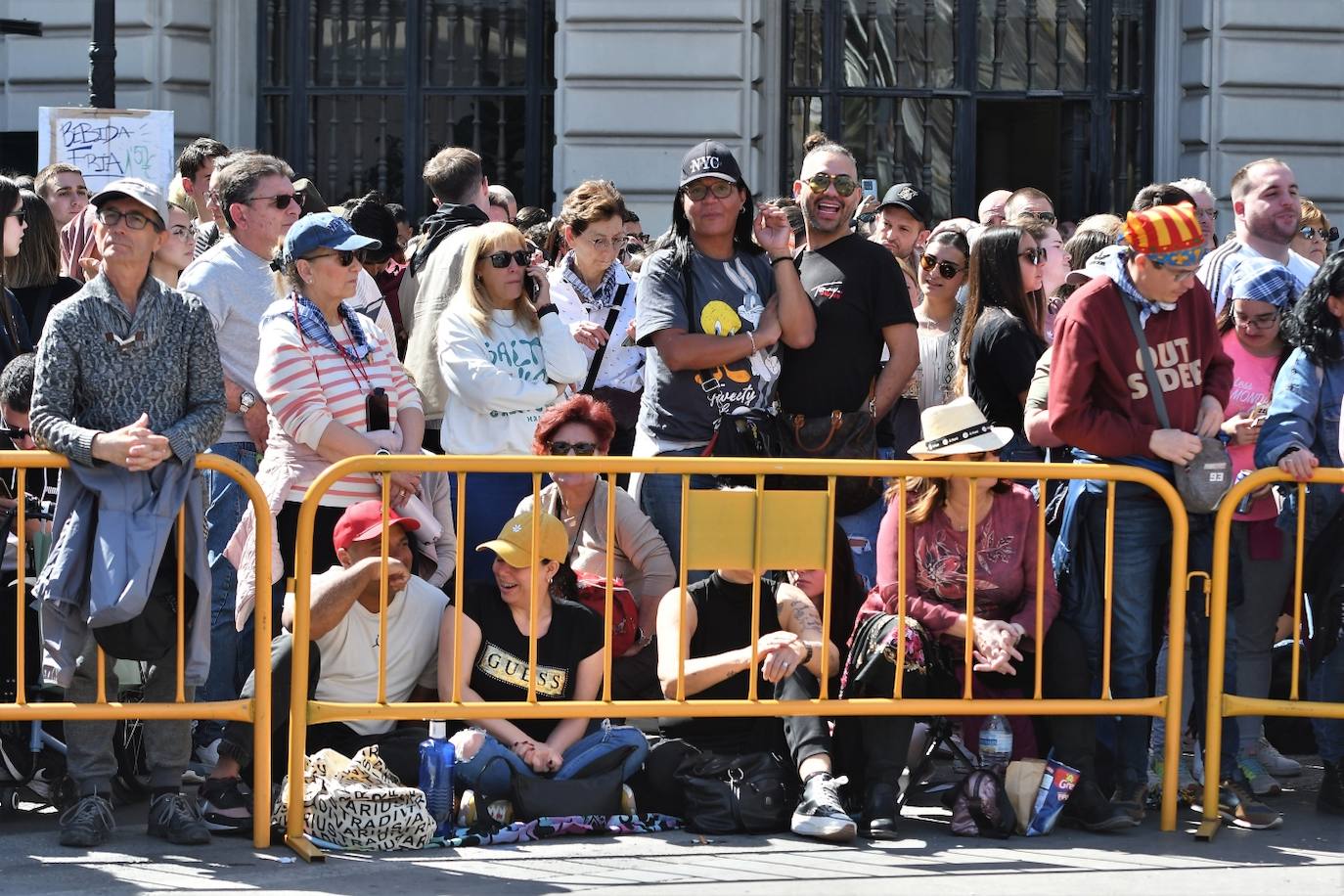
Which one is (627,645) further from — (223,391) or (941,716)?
(223,391)

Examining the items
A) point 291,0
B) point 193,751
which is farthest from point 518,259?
point 291,0

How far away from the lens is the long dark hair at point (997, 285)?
8297 millimetres

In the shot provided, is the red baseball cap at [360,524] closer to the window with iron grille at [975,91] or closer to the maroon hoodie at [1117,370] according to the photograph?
the maroon hoodie at [1117,370]

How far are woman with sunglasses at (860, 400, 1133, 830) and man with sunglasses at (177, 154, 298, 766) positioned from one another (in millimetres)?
2305

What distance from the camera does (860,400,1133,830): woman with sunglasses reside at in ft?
23.6

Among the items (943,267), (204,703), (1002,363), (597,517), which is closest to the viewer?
(204,703)

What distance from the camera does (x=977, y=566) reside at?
7254 millimetres

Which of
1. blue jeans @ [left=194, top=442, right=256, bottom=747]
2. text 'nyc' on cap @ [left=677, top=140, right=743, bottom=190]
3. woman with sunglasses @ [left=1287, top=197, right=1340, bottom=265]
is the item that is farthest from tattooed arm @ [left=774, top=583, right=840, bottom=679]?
woman with sunglasses @ [left=1287, top=197, right=1340, bottom=265]

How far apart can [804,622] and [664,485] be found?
0.88m

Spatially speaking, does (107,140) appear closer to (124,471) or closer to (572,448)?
(572,448)

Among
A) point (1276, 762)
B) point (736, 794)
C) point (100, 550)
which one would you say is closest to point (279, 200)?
point (100, 550)

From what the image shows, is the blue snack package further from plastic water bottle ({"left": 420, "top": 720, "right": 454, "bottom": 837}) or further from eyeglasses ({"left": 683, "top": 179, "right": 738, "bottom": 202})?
eyeglasses ({"left": 683, "top": 179, "right": 738, "bottom": 202})

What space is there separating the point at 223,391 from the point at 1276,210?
449 cm

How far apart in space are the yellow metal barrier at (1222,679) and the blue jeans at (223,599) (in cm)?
325
